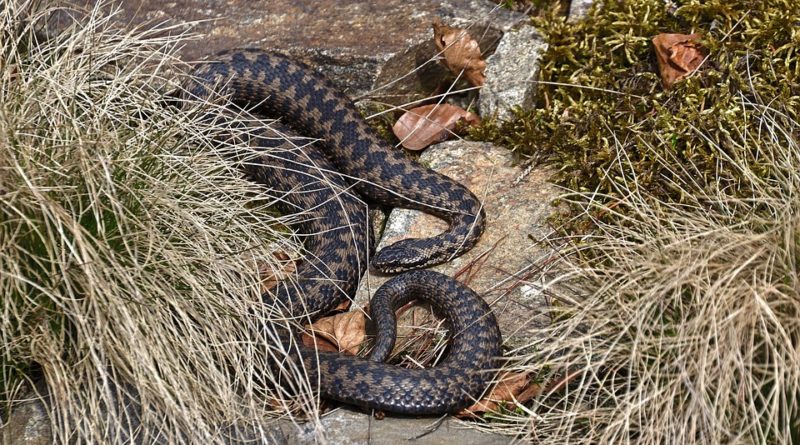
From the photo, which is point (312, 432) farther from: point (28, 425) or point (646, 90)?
point (646, 90)

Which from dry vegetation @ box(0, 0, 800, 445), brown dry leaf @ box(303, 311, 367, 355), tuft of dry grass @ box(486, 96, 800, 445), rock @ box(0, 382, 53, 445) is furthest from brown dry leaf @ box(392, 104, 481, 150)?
rock @ box(0, 382, 53, 445)

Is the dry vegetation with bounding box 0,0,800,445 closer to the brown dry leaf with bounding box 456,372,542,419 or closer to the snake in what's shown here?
the brown dry leaf with bounding box 456,372,542,419

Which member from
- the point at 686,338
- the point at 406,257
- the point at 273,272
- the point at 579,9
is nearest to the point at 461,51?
the point at 579,9

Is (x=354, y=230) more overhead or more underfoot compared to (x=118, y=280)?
more underfoot

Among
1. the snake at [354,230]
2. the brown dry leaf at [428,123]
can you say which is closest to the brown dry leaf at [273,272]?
the snake at [354,230]

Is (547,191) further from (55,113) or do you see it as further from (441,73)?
(55,113)

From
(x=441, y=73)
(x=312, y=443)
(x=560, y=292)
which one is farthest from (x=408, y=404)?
(x=441, y=73)

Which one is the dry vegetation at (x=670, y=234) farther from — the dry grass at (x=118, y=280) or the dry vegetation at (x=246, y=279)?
the dry grass at (x=118, y=280)
